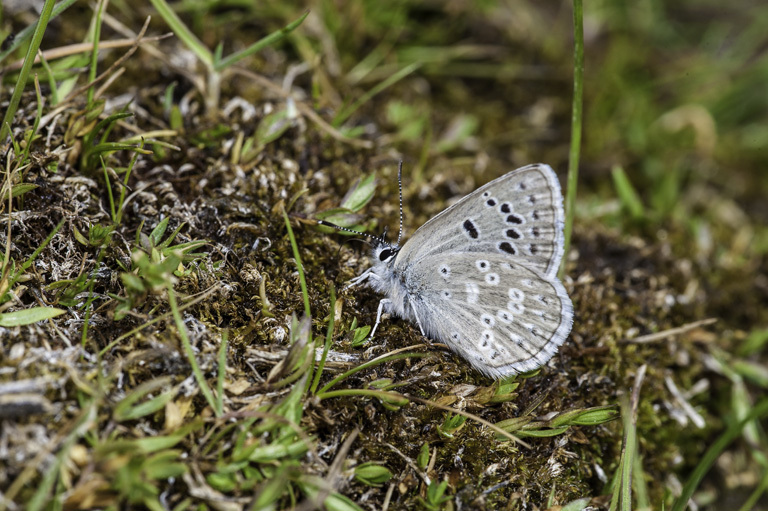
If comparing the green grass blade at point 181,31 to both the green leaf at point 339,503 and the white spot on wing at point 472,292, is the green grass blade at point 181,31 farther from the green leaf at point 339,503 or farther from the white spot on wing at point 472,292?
the green leaf at point 339,503

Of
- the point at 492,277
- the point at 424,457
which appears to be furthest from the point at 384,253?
the point at 424,457

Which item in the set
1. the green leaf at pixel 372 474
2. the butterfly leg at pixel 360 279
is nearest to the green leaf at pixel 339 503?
the green leaf at pixel 372 474

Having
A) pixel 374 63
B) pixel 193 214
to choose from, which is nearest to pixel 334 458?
pixel 193 214

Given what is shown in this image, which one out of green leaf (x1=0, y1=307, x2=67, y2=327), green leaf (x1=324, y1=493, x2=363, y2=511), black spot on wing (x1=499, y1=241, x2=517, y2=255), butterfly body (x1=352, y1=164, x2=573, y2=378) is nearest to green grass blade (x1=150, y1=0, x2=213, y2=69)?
butterfly body (x1=352, y1=164, x2=573, y2=378)

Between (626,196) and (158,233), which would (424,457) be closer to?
(158,233)

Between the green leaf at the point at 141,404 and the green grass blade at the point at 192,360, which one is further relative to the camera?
the green grass blade at the point at 192,360

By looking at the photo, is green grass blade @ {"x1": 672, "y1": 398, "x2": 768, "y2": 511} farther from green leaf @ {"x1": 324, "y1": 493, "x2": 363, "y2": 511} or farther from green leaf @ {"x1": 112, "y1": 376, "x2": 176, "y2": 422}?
green leaf @ {"x1": 112, "y1": 376, "x2": 176, "y2": 422}

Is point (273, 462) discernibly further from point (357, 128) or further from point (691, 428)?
point (691, 428)
